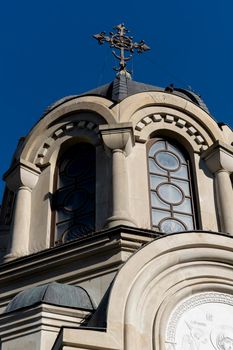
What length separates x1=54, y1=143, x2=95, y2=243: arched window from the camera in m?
17.5

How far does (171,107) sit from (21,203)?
470 centimetres

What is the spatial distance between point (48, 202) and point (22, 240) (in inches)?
49.5

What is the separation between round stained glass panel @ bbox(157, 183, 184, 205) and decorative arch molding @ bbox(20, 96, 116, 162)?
245cm

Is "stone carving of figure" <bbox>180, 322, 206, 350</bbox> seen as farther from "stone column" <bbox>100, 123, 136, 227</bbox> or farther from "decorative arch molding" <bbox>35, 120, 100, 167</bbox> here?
"decorative arch molding" <bbox>35, 120, 100, 167</bbox>

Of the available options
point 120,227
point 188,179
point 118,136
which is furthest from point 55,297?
point 188,179

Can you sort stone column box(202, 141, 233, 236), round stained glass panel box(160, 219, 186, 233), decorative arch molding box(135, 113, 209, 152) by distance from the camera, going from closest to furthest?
round stained glass panel box(160, 219, 186, 233), stone column box(202, 141, 233, 236), decorative arch molding box(135, 113, 209, 152)

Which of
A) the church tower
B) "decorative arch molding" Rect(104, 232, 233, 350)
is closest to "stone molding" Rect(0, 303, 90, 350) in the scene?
the church tower

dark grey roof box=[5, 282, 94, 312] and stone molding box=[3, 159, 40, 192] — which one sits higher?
stone molding box=[3, 159, 40, 192]

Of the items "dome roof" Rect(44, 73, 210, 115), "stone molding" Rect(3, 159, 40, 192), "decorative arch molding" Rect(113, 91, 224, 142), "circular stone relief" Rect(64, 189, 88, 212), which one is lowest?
"circular stone relief" Rect(64, 189, 88, 212)

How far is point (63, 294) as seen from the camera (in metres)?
14.3

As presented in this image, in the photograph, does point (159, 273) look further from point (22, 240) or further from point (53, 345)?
point (22, 240)

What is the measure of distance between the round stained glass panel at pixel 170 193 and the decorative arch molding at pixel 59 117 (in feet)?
8.04

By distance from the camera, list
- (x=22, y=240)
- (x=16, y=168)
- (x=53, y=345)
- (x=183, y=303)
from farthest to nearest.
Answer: (x=16, y=168) → (x=22, y=240) → (x=183, y=303) → (x=53, y=345)

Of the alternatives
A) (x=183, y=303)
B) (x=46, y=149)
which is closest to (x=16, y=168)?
(x=46, y=149)
